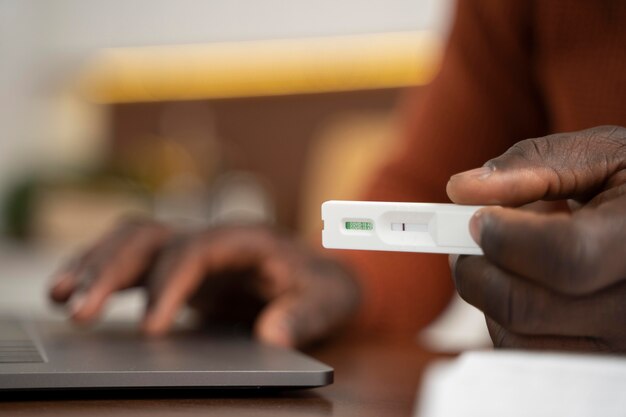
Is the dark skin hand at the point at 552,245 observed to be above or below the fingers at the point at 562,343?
above

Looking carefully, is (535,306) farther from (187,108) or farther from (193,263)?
(187,108)

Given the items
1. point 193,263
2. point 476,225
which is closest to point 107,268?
point 193,263

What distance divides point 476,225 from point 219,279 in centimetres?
30

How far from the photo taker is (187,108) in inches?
87.4

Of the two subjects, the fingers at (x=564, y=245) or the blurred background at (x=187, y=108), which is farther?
the blurred background at (x=187, y=108)

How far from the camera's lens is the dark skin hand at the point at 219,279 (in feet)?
1.34

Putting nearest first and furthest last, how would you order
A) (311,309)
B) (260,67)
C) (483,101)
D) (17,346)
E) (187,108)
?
(17,346)
(311,309)
(483,101)
(260,67)
(187,108)

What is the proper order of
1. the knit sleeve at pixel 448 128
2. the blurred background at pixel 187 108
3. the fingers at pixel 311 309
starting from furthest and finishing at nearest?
the blurred background at pixel 187 108 → the knit sleeve at pixel 448 128 → the fingers at pixel 311 309

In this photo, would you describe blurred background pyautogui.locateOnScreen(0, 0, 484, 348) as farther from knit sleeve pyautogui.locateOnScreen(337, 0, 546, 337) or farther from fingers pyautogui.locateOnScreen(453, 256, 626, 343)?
fingers pyautogui.locateOnScreen(453, 256, 626, 343)

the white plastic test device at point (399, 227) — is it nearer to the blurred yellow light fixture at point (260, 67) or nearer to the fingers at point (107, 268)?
the fingers at point (107, 268)

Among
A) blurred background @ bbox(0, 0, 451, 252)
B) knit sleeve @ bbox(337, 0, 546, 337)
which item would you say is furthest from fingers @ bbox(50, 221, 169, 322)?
blurred background @ bbox(0, 0, 451, 252)

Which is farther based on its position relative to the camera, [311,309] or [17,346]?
[311,309]

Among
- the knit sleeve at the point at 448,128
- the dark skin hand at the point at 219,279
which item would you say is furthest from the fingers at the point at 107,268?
the knit sleeve at the point at 448,128

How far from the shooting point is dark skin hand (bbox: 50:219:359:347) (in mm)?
407
